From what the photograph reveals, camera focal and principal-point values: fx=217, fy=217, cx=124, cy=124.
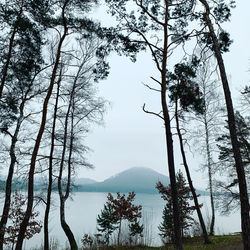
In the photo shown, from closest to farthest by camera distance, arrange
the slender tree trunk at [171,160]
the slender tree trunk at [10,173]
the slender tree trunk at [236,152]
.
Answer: the slender tree trunk at [236,152] < the slender tree trunk at [171,160] < the slender tree trunk at [10,173]

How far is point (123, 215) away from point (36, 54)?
19923 millimetres

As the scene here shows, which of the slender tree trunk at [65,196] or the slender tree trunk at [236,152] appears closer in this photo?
the slender tree trunk at [236,152]

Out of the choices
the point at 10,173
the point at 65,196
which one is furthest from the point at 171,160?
the point at 10,173

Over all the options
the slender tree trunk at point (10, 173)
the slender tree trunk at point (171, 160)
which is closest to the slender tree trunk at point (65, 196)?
the slender tree trunk at point (10, 173)

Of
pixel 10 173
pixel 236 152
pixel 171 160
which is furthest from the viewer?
pixel 10 173

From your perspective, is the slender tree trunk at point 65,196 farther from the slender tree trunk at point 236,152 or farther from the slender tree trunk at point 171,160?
the slender tree trunk at point 236,152

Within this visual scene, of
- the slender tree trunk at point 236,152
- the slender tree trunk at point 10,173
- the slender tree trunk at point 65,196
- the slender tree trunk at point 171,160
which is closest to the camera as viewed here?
the slender tree trunk at point 236,152

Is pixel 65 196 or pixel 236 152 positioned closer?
pixel 236 152

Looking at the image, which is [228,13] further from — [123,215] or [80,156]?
[123,215]

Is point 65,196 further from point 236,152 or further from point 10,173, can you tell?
point 236,152

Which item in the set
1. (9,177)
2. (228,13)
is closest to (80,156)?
(9,177)

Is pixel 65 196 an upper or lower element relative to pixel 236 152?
lower

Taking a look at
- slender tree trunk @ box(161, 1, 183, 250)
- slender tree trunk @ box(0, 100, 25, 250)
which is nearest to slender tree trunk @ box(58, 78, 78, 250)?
slender tree trunk @ box(0, 100, 25, 250)

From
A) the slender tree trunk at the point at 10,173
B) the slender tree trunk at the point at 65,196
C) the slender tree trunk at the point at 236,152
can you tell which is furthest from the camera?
the slender tree trunk at the point at 65,196
